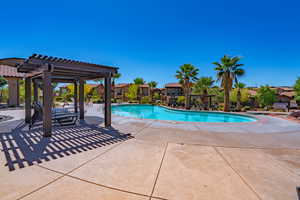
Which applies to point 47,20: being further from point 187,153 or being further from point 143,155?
point 187,153

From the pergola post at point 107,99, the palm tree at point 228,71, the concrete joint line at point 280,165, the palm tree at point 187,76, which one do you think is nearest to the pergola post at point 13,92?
the pergola post at point 107,99

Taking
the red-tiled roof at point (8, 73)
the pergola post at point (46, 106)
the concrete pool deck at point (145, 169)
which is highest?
the red-tiled roof at point (8, 73)

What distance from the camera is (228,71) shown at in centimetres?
1642

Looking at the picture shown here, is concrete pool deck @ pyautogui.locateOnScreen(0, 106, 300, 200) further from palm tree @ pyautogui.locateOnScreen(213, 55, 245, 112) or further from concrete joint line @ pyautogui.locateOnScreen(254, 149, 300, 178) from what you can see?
palm tree @ pyautogui.locateOnScreen(213, 55, 245, 112)

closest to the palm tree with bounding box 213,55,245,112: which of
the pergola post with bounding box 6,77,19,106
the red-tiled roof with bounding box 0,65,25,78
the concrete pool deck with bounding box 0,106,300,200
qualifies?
the concrete pool deck with bounding box 0,106,300,200

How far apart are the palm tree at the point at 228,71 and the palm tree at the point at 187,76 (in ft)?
12.2

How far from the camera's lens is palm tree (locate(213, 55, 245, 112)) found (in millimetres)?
16109

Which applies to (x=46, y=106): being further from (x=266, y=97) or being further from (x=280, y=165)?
(x=266, y=97)

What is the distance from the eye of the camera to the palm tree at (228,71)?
634 inches

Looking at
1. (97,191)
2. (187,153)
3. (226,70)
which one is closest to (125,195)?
(97,191)

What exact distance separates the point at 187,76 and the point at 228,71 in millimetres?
5716

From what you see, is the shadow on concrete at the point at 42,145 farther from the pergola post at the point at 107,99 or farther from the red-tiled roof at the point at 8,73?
the red-tiled roof at the point at 8,73

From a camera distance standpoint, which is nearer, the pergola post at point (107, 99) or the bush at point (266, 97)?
the pergola post at point (107, 99)

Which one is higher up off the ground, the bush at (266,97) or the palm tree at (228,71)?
the palm tree at (228,71)
